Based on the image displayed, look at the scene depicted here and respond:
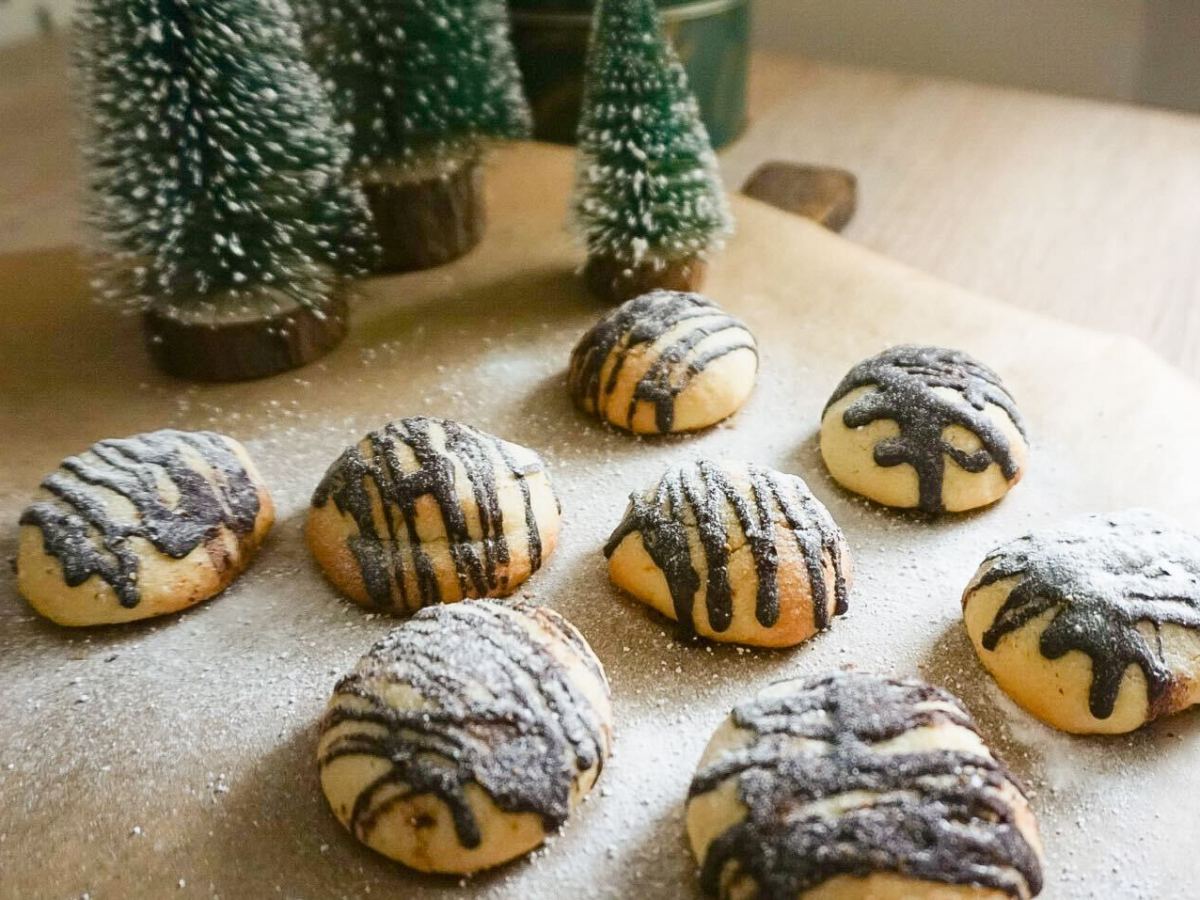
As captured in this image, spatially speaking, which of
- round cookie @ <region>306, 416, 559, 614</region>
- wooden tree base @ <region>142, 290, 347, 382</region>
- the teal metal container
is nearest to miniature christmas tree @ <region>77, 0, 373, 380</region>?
wooden tree base @ <region>142, 290, 347, 382</region>

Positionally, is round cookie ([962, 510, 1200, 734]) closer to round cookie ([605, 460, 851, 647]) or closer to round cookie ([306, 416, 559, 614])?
round cookie ([605, 460, 851, 647])

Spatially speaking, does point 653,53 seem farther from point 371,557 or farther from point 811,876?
point 811,876

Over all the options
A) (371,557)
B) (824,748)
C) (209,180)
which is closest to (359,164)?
(209,180)

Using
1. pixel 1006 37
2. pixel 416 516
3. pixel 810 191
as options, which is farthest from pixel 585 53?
pixel 416 516

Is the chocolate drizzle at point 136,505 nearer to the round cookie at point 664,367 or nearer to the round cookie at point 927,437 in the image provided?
the round cookie at point 664,367

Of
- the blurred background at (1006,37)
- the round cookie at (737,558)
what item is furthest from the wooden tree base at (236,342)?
the blurred background at (1006,37)

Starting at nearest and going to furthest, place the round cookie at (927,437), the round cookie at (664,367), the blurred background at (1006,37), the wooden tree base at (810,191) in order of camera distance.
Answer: the round cookie at (927,437), the round cookie at (664,367), the wooden tree base at (810,191), the blurred background at (1006,37)
